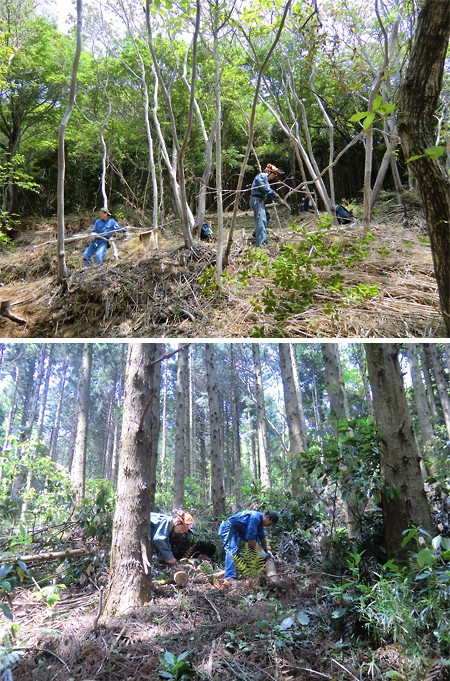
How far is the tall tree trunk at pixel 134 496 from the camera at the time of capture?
3506 mm

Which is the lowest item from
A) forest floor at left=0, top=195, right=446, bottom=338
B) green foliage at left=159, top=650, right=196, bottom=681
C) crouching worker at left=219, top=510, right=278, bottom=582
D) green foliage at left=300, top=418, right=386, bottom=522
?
crouching worker at left=219, top=510, right=278, bottom=582

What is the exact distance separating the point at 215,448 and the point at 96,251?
173 inches

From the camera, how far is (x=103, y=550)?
14.0 feet

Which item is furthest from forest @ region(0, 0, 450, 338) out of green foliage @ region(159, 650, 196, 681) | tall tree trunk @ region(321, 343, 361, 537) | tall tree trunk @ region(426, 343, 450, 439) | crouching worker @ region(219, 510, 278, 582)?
tall tree trunk @ region(426, 343, 450, 439)

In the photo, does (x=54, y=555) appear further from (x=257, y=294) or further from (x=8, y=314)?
(x=8, y=314)

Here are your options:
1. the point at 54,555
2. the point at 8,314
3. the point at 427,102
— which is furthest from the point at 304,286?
the point at 8,314

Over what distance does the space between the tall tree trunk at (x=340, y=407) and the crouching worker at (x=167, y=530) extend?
2.03 meters

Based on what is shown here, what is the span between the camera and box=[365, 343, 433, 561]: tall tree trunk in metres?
3.24

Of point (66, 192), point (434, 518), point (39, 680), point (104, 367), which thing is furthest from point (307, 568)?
point (104, 367)

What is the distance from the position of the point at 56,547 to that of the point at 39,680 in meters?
2.12

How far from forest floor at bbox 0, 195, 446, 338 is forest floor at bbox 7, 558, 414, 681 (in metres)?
2.36

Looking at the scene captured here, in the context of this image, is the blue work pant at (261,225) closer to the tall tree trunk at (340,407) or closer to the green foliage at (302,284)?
the green foliage at (302,284)

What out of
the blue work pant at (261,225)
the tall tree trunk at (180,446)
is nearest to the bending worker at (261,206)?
the blue work pant at (261,225)

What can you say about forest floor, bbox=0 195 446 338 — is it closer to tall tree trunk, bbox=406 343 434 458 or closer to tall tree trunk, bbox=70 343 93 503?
tall tree trunk, bbox=406 343 434 458
